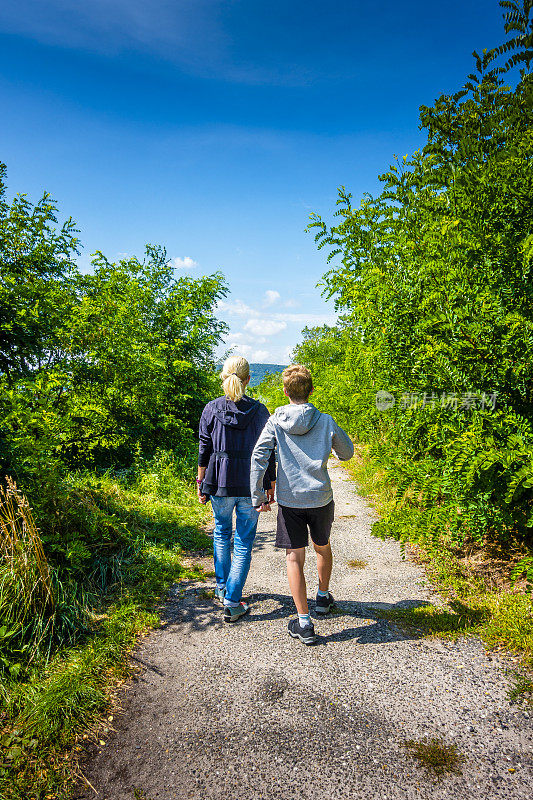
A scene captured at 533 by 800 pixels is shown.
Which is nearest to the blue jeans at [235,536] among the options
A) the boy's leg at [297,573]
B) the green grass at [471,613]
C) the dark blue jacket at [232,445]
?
the dark blue jacket at [232,445]

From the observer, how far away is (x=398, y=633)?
3.28 metres

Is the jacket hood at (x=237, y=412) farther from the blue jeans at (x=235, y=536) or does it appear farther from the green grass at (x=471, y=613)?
the green grass at (x=471, y=613)

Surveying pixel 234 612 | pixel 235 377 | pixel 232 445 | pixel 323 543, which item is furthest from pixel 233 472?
pixel 234 612

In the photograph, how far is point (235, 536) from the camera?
3625 mm

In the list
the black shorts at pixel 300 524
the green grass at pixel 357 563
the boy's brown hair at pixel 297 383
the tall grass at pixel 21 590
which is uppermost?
the boy's brown hair at pixel 297 383

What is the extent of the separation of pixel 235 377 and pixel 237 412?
0.31 metres

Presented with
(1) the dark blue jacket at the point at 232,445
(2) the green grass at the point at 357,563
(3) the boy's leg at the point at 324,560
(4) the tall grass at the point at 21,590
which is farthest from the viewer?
(2) the green grass at the point at 357,563

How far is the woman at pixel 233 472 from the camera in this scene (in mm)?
3533

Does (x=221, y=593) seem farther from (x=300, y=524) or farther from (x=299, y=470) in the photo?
(x=299, y=470)

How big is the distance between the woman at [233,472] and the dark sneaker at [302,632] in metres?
0.54

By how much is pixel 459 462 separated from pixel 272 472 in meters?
1.47

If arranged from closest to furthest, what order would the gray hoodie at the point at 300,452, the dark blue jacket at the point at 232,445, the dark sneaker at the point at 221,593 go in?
the gray hoodie at the point at 300,452 → the dark blue jacket at the point at 232,445 → the dark sneaker at the point at 221,593

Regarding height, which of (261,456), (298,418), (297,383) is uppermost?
(297,383)

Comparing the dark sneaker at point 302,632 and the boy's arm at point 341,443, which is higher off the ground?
the boy's arm at point 341,443
